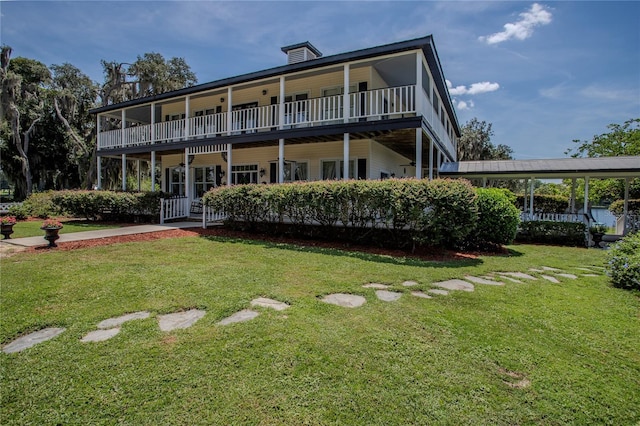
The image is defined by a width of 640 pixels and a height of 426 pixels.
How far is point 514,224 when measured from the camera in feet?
30.5

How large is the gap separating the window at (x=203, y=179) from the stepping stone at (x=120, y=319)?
13772 millimetres

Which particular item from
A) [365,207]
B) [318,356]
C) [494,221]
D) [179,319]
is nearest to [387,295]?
[318,356]

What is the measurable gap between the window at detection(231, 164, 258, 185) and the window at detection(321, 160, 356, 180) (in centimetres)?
376

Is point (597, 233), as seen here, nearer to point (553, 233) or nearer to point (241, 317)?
point (553, 233)

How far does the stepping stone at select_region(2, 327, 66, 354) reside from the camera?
303 centimetres

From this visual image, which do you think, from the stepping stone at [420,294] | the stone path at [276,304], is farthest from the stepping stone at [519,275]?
the stepping stone at [420,294]

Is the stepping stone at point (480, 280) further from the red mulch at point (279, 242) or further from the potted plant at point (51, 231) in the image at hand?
the potted plant at point (51, 231)

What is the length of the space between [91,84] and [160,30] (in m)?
21.2

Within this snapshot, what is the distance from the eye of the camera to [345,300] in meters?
4.33

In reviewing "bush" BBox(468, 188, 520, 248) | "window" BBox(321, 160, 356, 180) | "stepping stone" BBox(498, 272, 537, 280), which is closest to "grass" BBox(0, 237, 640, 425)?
"stepping stone" BBox(498, 272, 537, 280)

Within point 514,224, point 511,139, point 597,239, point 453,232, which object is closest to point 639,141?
point 511,139

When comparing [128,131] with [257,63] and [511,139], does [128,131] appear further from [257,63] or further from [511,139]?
[511,139]

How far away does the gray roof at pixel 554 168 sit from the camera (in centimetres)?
1266

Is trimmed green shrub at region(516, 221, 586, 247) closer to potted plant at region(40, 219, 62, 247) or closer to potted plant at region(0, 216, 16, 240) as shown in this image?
potted plant at region(40, 219, 62, 247)
